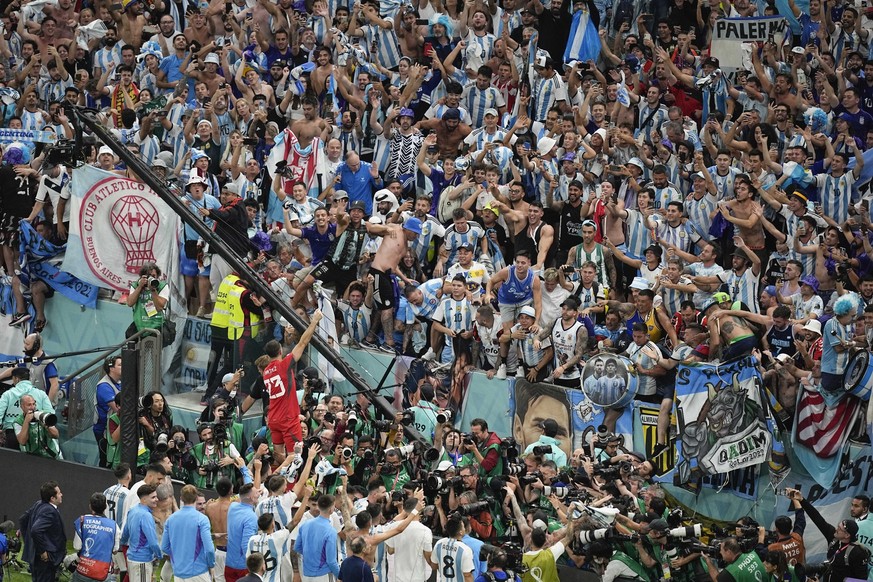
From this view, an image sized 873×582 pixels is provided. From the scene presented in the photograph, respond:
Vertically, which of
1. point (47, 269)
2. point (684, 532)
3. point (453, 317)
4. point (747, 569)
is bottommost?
point (747, 569)

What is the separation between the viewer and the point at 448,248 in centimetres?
1955

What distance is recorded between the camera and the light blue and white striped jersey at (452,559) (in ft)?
47.3

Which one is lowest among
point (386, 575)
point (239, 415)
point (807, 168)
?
point (386, 575)

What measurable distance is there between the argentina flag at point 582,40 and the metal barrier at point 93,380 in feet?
23.4

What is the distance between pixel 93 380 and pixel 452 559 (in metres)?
6.89

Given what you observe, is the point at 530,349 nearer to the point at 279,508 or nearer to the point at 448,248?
the point at 448,248

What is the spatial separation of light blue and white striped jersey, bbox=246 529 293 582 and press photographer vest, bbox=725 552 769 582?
4.12 meters

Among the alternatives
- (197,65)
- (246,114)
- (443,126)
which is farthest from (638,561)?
(197,65)

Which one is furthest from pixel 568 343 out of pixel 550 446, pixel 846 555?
pixel 846 555

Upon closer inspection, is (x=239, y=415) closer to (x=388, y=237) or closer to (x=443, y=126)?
(x=388, y=237)

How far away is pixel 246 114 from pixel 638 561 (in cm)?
1033

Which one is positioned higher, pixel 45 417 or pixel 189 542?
pixel 45 417

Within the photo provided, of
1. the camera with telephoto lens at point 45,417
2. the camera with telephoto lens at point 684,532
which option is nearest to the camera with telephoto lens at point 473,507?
the camera with telephoto lens at point 684,532

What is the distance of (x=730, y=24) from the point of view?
826 inches
